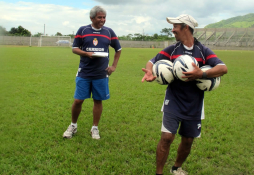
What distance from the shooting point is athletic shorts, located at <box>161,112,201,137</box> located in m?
3.17

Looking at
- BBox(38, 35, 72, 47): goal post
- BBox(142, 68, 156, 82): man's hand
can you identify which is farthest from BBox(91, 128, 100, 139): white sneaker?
BBox(38, 35, 72, 47): goal post

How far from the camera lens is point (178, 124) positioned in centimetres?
327

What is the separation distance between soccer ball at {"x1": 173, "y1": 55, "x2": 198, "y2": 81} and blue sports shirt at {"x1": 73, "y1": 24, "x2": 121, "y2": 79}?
6.27ft

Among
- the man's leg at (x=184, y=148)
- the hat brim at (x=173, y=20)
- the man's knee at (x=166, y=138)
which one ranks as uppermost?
the hat brim at (x=173, y=20)

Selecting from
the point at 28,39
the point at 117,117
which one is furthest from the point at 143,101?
the point at 28,39

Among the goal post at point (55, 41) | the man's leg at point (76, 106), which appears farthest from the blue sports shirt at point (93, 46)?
the goal post at point (55, 41)

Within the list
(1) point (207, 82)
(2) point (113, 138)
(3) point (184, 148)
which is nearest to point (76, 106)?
(2) point (113, 138)

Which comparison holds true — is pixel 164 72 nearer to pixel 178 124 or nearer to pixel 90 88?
pixel 178 124

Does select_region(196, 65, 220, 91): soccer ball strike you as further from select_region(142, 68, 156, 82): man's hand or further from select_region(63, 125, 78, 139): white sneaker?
select_region(63, 125, 78, 139): white sneaker

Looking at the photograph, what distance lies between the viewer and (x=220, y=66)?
2.97 metres

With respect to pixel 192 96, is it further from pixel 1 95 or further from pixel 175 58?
pixel 1 95

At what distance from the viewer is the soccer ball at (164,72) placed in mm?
3102

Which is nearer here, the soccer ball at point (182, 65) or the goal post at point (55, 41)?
the soccer ball at point (182, 65)

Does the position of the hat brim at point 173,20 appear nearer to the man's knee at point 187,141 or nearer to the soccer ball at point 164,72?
the soccer ball at point 164,72
